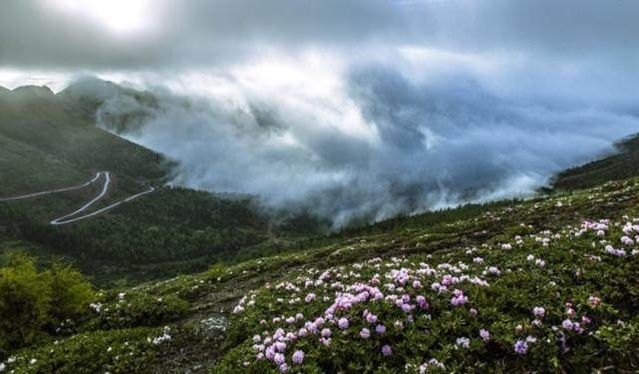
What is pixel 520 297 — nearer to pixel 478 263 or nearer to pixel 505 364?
pixel 505 364

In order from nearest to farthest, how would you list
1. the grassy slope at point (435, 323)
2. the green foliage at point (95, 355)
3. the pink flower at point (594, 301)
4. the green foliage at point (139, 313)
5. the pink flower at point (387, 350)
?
the grassy slope at point (435, 323)
the pink flower at point (387, 350)
the pink flower at point (594, 301)
the green foliage at point (95, 355)
the green foliage at point (139, 313)

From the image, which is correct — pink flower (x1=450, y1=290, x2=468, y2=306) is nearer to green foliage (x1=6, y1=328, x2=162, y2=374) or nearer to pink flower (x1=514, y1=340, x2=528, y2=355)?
pink flower (x1=514, y1=340, x2=528, y2=355)

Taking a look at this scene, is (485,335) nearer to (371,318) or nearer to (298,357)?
(371,318)

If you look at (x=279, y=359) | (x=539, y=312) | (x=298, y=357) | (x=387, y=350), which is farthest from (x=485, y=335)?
(x=279, y=359)

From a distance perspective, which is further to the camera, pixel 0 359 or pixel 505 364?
pixel 0 359

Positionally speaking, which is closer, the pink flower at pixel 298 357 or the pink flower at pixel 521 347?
the pink flower at pixel 521 347

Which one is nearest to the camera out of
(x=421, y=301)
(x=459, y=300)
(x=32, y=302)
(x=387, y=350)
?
(x=387, y=350)

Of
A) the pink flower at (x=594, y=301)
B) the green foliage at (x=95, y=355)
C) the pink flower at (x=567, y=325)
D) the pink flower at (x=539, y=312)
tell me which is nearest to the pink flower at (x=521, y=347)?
the pink flower at (x=567, y=325)

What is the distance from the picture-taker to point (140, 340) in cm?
1706

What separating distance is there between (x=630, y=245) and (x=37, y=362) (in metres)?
19.5

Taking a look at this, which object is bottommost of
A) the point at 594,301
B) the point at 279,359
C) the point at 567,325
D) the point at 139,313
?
the point at 139,313

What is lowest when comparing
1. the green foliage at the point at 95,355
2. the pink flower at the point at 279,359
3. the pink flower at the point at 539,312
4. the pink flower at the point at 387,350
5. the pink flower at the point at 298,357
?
the green foliage at the point at 95,355

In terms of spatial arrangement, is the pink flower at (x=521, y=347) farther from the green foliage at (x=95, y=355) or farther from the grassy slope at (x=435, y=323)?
the green foliage at (x=95, y=355)

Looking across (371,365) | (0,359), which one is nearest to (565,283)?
(371,365)
